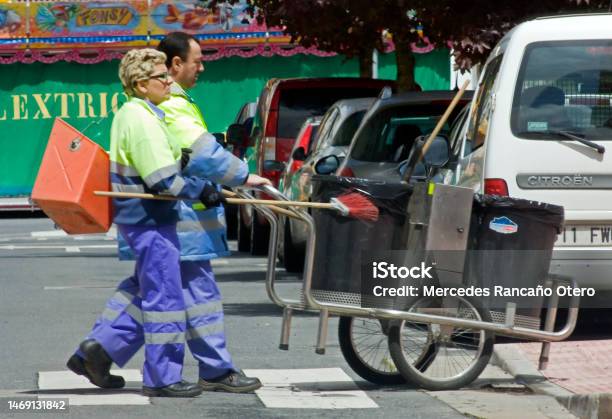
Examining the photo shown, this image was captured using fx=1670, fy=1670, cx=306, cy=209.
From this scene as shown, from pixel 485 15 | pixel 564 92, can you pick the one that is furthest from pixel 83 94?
pixel 564 92

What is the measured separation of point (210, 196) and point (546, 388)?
1.94 m

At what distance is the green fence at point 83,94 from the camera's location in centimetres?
2936

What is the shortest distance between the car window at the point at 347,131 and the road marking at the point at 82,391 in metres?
5.49

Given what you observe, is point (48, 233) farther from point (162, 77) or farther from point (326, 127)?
point (162, 77)

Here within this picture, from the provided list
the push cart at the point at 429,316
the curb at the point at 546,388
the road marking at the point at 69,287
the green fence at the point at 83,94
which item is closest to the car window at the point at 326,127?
the road marking at the point at 69,287

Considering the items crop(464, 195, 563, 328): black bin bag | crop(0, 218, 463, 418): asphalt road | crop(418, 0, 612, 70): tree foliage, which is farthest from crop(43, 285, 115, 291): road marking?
crop(464, 195, 563, 328): black bin bag

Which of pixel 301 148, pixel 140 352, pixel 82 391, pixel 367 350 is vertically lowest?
pixel 140 352

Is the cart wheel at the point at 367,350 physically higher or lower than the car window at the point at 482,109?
lower

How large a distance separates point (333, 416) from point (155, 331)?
0.97m

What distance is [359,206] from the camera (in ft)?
26.6

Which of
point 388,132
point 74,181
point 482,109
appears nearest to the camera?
point 74,181

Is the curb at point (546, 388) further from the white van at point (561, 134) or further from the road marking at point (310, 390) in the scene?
the road marking at point (310, 390)

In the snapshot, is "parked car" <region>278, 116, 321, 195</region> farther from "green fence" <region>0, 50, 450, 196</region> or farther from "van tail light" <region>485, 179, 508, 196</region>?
"green fence" <region>0, 50, 450, 196</region>

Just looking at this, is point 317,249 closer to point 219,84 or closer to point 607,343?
point 607,343
